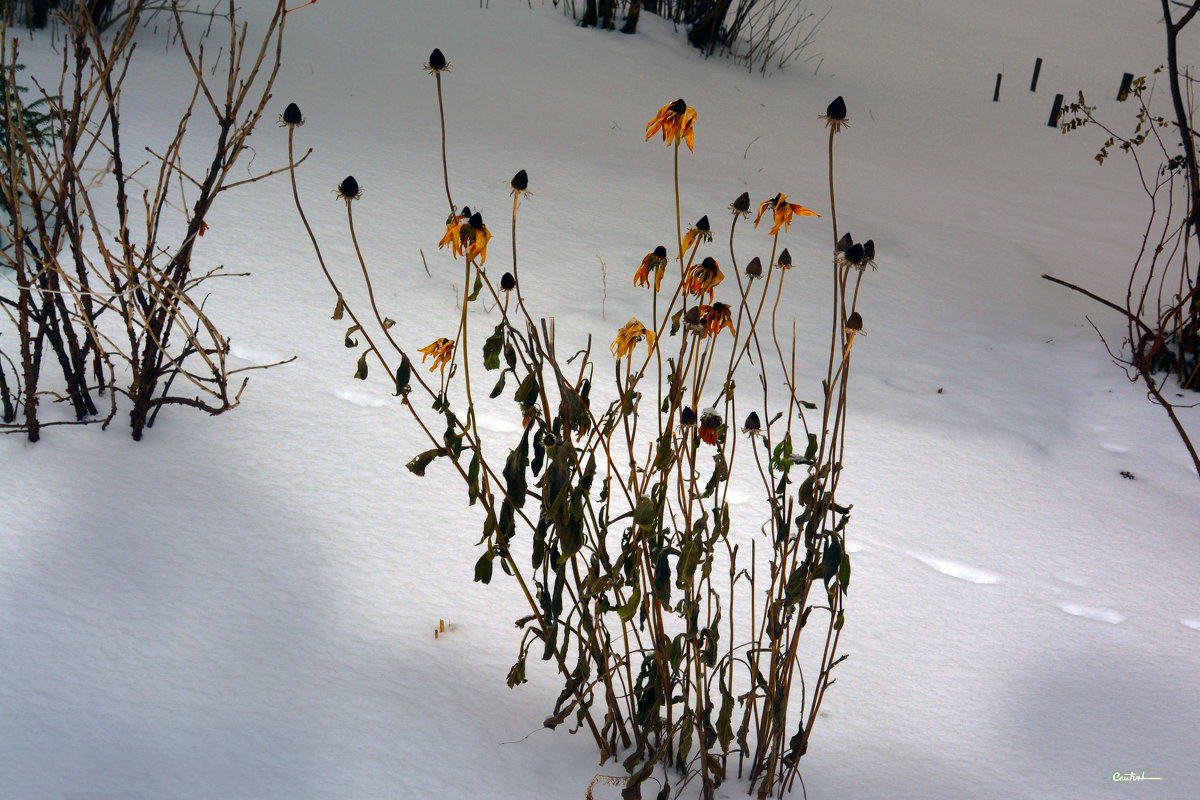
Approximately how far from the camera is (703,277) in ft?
3.45

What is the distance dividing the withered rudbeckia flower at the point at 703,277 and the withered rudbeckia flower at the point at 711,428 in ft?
0.44

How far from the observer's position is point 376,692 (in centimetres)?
128

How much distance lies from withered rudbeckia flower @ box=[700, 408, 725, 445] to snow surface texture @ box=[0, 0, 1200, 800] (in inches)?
18.9

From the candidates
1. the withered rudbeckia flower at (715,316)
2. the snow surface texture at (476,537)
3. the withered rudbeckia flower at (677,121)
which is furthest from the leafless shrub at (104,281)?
the withered rudbeckia flower at (715,316)

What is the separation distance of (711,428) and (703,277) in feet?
0.52

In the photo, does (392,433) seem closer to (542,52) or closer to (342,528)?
(342,528)

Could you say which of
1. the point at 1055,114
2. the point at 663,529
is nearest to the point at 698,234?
the point at 663,529

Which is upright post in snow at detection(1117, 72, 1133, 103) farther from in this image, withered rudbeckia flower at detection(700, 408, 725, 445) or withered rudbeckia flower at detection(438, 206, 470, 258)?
withered rudbeckia flower at detection(438, 206, 470, 258)

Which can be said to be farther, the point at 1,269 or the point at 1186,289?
the point at 1186,289

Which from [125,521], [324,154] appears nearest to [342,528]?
[125,521]

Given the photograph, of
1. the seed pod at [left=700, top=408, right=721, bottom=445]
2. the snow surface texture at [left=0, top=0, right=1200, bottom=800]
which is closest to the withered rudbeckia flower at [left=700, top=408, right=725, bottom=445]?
the seed pod at [left=700, top=408, right=721, bottom=445]

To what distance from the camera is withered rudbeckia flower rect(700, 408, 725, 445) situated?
1.03 metres

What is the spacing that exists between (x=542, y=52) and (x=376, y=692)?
4.28 metres
